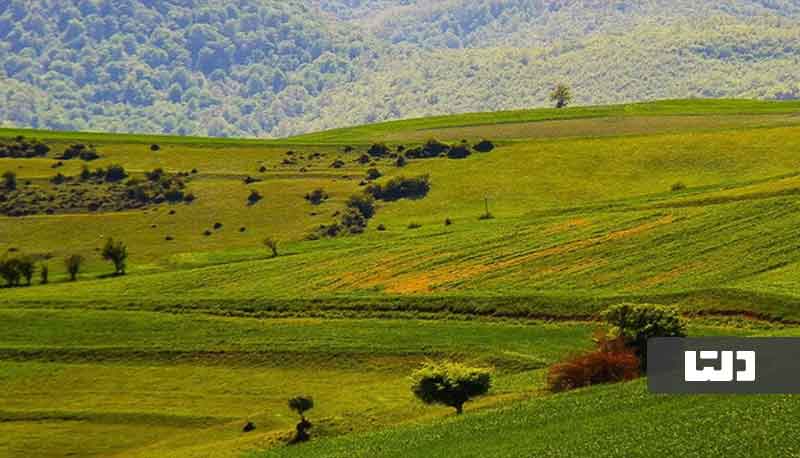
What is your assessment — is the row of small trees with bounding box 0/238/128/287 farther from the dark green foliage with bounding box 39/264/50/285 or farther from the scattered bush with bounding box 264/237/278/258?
the scattered bush with bounding box 264/237/278/258

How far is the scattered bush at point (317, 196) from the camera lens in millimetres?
193625

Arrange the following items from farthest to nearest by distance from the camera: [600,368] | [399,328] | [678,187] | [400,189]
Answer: [400,189], [678,187], [399,328], [600,368]

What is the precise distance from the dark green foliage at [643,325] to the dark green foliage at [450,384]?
326 inches

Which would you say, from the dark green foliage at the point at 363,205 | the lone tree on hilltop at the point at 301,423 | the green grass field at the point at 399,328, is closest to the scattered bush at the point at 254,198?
the dark green foliage at the point at 363,205

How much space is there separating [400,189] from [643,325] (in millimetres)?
118188

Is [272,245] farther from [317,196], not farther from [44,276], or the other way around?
[317,196]

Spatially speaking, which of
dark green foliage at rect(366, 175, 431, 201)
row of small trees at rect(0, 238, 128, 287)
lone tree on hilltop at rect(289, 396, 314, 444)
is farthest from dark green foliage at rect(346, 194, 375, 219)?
lone tree on hilltop at rect(289, 396, 314, 444)

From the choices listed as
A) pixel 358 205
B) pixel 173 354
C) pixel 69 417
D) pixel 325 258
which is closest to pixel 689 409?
pixel 69 417

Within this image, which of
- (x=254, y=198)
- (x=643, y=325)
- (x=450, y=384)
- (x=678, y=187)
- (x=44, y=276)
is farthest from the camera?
(x=254, y=198)

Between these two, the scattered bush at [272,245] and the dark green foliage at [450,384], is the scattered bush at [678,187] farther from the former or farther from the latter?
the dark green foliage at [450,384]

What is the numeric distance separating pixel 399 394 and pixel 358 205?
309 feet

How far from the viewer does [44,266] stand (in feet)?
531

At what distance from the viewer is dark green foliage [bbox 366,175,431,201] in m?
196

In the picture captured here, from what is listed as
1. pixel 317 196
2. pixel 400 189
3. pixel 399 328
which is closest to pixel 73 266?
pixel 317 196
